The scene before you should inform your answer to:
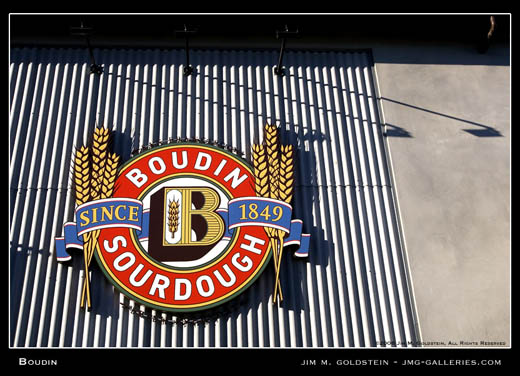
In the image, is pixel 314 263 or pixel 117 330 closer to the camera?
pixel 117 330

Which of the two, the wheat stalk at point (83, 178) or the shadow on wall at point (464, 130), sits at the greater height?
the shadow on wall at point (464, 130)

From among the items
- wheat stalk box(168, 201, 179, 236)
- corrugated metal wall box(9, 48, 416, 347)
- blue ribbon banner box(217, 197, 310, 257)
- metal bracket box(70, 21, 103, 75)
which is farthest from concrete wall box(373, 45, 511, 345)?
metal bracket box(70, 21, 103, 75)

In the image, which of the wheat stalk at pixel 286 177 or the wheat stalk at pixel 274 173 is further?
the wheat stalk at pixel 286 177

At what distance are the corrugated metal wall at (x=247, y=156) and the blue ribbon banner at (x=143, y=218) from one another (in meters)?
0.44

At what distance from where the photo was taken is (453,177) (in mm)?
14469

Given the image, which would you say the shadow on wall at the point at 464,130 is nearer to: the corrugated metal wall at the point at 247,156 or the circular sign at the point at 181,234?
the corrugated metal wall at the point at 247,156

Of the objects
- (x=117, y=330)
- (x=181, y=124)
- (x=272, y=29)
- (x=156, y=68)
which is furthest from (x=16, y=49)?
(x=117, y=330)

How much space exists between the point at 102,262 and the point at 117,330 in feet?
4.55

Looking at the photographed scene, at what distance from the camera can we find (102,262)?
1255 centimetres

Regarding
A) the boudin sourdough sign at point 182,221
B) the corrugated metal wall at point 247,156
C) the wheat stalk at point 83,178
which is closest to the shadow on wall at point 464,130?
the corrugated metal wall at point 247,156

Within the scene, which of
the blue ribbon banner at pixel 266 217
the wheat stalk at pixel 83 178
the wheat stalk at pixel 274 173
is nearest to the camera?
the wheat stalk at pixel 274 173

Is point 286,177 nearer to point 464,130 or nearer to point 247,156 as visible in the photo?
point 247,156

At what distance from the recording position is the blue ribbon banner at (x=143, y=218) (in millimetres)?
12859
